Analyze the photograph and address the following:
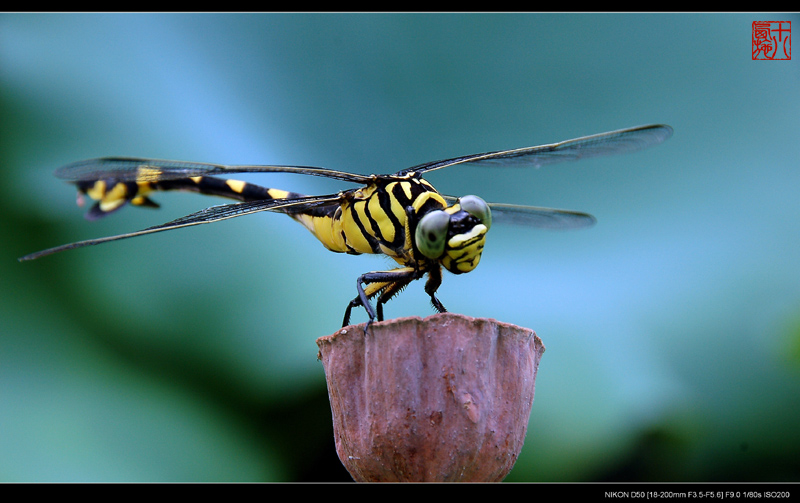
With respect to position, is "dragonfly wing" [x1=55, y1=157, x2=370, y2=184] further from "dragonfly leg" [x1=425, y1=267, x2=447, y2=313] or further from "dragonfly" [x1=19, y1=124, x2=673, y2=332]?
"dragonfly leg" [x1=425, y1=267, x2=447, y2=313]

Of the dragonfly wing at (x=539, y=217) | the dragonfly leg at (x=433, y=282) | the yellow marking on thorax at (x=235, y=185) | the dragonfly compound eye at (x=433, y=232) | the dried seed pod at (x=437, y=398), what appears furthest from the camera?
the yellow marking on thorax at (x=235, y=185)

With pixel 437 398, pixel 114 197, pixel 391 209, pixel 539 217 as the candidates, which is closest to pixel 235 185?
pixel 114 197

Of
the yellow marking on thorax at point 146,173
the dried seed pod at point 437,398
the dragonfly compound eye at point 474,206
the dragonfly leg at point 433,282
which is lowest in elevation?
the dried seed pod at point 437,398

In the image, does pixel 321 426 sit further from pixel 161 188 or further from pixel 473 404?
pixel 473 404

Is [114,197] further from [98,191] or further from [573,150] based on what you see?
[573,150]

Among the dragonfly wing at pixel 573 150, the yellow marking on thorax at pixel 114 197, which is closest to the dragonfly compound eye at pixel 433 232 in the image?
the dragonfly wing at pixel 573 150

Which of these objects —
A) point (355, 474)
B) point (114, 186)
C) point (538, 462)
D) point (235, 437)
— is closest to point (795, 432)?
point (538, 462)

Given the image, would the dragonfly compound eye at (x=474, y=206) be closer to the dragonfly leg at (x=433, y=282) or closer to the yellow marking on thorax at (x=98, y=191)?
the dragonfly leg at (x=433, y=282)
